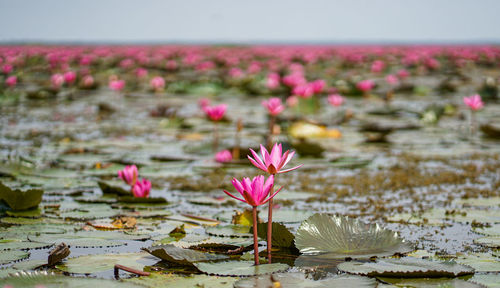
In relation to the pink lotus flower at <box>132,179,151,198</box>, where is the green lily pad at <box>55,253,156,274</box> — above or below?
below

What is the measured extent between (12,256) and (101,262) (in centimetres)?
31

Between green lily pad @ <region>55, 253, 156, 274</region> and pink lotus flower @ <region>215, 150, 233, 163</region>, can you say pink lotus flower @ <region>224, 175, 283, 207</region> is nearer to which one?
green lily pad @ <region>55, 253, 156, 274</region>

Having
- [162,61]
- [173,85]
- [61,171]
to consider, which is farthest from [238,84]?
[61,171]

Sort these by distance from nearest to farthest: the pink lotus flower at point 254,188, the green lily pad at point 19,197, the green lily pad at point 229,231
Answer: the pink lotus flower at point 254,188 → the green lily pad at point 229,231 → the green lily pad at point 19,197

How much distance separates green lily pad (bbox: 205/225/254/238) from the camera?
7.30 ft

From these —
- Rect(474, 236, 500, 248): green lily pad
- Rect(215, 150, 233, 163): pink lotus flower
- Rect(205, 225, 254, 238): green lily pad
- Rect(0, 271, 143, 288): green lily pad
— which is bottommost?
Rect(205, 225, 254, 238): green lily pad

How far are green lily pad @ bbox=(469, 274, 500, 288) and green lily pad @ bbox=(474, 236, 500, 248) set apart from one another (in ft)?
1.19

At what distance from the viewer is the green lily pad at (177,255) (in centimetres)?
180

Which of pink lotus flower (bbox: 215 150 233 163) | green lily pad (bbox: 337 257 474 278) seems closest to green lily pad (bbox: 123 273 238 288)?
green lily pad (bbox: 337 257 474 278)

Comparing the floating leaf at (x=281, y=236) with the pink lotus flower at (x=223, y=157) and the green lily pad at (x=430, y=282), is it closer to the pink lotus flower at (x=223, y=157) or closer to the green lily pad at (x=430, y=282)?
the green lily pad at (x=430, y=282)

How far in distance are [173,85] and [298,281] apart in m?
8.18

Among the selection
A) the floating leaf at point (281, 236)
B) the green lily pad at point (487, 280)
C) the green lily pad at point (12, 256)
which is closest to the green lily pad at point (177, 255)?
the floating leaf at point (281, 236)

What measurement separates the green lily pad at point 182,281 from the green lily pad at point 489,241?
978 millimetres

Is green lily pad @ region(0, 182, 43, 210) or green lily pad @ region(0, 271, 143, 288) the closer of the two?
green lily pad @ region(0, 271, 143, 288)
